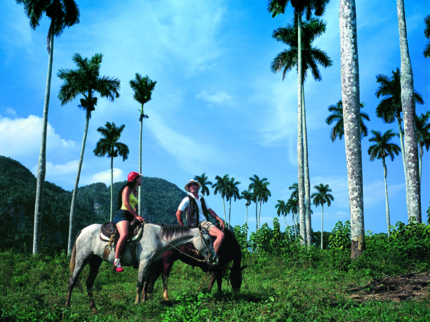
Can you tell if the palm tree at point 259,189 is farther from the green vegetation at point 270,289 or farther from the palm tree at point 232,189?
the green vegetation at point 270,289

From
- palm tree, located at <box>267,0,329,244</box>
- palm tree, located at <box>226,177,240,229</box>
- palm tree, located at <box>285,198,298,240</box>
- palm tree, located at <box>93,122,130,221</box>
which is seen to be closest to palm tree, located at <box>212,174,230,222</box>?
palm tree, located at <box>226,177,240,229</box>

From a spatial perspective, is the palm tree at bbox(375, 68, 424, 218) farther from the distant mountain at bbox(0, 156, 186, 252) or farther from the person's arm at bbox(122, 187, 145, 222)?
the distant mountain at bbox(0, 156, 186, 252)

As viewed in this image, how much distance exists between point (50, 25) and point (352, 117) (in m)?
22.9

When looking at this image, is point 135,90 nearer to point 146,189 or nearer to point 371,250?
point 371,250

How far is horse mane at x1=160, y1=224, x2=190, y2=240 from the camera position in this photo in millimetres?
6648

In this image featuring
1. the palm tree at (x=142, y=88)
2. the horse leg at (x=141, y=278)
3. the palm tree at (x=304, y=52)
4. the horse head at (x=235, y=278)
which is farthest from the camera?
the palm tree at (x=142, y=88)

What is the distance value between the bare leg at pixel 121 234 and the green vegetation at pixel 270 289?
107cm

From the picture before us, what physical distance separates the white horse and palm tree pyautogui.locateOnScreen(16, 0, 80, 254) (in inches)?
633

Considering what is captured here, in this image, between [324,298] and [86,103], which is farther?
[86,103]

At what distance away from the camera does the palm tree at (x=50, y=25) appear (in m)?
20.9

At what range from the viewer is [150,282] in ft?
25.8

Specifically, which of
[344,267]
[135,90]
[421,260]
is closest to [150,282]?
[344,267]

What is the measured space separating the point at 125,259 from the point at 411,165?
1449cm

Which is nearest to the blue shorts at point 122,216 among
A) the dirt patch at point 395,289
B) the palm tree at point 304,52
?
the dirt patch at point 395,289
